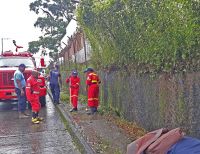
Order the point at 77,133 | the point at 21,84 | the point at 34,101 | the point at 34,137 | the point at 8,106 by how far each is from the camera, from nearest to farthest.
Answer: the point at 77,133
the point at 34,137
the point at 34,101
the point at 21,84
the point at 8,106

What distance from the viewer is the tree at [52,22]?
4800 centimetres

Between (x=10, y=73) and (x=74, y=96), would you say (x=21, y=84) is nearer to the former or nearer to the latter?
(x=74, y=96)

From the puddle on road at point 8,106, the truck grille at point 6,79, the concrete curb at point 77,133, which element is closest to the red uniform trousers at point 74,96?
the concrete curb at point 77,133

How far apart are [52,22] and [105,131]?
4150 centimetres

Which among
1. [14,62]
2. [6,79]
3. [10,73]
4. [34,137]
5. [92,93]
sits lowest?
[34,137]

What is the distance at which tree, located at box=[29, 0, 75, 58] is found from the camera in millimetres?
47997

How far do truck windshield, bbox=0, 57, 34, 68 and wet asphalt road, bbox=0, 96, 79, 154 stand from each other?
395 cm

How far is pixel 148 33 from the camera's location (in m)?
7.87

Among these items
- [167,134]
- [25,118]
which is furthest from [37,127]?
[167,134]

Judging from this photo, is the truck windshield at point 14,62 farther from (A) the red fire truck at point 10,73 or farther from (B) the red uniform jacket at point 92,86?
(B) the red uniform jacket at point 92,86

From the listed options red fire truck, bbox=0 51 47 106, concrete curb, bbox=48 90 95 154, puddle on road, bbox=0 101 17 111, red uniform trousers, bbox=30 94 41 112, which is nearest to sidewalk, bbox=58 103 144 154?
concrete curb, bbox=48 90 95 154

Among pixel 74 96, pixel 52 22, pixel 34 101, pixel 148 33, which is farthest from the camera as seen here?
pixel 52 22

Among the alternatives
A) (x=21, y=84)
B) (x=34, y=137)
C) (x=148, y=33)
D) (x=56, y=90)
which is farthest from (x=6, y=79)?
(x=148, y=33)

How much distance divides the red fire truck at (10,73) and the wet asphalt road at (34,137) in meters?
2.21
